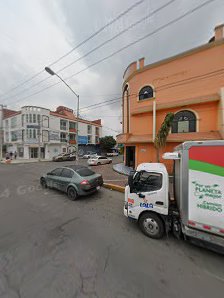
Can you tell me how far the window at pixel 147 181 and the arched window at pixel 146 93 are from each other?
1066cm

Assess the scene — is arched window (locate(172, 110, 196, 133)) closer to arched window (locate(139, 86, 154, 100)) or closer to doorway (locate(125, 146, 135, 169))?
arched window (locate(139, 86, 154, 100))

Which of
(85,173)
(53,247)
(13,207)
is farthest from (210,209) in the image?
(13,207)

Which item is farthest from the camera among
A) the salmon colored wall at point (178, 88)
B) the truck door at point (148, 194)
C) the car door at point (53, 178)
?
the salmon colored wall at point (178, 88)

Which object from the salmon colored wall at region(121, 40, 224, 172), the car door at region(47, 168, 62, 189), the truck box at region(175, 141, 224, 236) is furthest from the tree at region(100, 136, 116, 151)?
the truck box at region(175, 141, 224, 236)

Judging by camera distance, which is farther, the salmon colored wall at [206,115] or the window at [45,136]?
the window at [45,136]

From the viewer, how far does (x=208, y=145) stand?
2.99 metres

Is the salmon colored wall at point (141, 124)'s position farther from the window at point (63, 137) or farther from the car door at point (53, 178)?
the window at point (63, 137)

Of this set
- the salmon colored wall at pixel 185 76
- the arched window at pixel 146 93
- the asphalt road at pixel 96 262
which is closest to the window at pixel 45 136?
the salmon colored wall at pixel 185 76

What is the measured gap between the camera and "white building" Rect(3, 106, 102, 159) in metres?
30.7

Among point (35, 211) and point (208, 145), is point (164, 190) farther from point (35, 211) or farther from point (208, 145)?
point (35, 211)

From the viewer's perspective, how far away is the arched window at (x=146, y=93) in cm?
1291

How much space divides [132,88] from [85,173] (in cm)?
1067

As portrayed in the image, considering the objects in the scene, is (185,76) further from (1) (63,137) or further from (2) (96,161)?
(1) (63,137)

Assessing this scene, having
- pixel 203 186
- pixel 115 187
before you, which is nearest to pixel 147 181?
pixel 203 186
